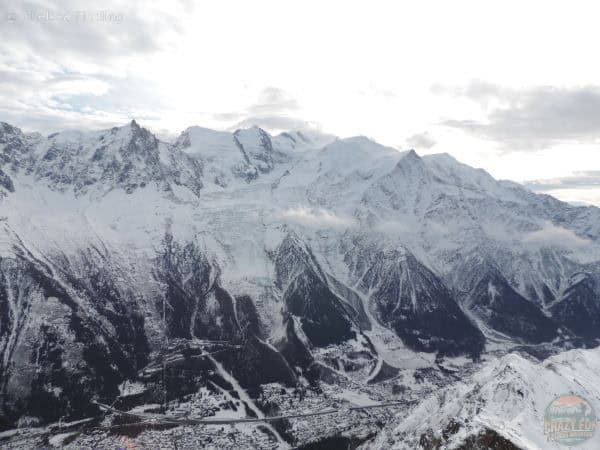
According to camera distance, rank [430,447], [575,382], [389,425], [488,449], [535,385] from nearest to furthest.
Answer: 1. [488,449]
2. [430,447]
3. [535,385]
4. [575,382]
5. [389,425]

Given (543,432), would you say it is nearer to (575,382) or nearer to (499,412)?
(499,412)

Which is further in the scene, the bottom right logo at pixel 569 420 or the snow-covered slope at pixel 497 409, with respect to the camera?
the bottom right logo at pixel 569 420

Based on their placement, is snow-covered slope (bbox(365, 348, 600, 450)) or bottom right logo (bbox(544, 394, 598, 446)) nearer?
snow-covered slope (bbox(365, 348, 600, 450))

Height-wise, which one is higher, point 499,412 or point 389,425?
point 499,412

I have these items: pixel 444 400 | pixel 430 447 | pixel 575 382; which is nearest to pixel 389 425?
pixel 444 400

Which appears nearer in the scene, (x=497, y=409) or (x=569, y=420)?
(x=497, y=409)

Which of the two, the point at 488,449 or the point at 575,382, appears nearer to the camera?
the point at 488,449

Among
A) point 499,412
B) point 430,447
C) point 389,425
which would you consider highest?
point 499,412

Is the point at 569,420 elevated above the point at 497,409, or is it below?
below
